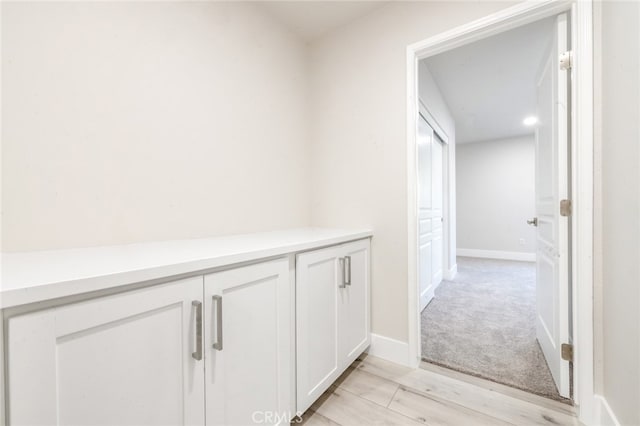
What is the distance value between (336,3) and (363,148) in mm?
1003

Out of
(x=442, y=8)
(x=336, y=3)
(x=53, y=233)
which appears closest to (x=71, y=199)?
(x=53, y=233)

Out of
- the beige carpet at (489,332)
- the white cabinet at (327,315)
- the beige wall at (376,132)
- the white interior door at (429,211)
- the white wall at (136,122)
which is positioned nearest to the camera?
the white wall at (136,122)

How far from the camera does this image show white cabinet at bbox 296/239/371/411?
1182 millimetres

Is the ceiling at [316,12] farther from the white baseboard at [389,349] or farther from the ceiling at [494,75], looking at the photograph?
the white baseboard at [389,349]

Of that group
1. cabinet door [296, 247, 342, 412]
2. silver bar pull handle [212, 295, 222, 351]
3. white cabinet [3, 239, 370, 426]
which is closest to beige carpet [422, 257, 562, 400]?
cabinet door [296, 247, 342, 412]

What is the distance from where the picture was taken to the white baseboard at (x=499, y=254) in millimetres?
5078

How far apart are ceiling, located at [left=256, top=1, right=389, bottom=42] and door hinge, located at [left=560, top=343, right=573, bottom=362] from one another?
2.34m

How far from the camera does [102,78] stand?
3.54 feet

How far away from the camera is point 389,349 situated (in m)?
1.74

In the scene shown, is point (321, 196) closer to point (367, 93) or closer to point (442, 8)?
point (367, 93)

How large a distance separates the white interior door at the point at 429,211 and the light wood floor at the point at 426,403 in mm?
998

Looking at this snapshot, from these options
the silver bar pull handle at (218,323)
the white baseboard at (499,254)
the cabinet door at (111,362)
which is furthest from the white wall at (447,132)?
the cabinet door at (111,362)

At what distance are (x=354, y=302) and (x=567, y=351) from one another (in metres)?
1.11

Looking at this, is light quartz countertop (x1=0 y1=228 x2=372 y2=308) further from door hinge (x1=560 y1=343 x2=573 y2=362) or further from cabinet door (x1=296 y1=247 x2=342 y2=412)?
door hinge (x1=560 y1=343 x2=573 y2=362)
